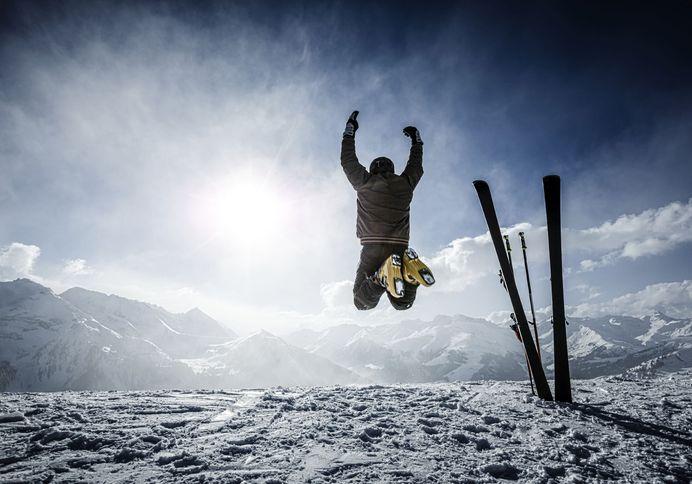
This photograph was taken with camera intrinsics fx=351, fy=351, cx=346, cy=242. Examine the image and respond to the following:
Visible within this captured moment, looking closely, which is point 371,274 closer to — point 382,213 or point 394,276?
point 394,276

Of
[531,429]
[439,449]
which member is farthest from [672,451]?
[439,449]

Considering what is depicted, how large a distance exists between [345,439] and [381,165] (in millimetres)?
4783

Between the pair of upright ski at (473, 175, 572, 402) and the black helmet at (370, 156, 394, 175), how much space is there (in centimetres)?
298

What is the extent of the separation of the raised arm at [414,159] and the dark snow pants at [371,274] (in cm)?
134

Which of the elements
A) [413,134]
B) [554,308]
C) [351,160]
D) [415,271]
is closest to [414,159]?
[413,134]

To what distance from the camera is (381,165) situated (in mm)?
6914

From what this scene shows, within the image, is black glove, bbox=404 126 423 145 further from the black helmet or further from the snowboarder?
the black helmet

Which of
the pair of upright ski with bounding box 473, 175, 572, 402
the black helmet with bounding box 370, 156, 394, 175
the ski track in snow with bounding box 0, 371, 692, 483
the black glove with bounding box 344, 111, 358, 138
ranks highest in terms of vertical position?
the black glove with bounding box 344, 111, 358, 138

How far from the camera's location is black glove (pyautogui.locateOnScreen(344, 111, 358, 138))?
6.75m

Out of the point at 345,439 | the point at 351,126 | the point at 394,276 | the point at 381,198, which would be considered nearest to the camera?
the point at 345,439

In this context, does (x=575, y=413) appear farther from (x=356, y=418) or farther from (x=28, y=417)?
(x=28, y=417)

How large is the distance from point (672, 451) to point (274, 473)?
432cm

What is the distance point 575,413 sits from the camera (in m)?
5.28

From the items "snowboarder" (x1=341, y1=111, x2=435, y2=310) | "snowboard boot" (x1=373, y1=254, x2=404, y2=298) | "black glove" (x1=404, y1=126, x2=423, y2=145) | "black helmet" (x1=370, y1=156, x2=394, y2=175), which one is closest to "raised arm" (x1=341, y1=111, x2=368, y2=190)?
"snowboarder" (x1=341, y1=111, x2=435, y2=310)
